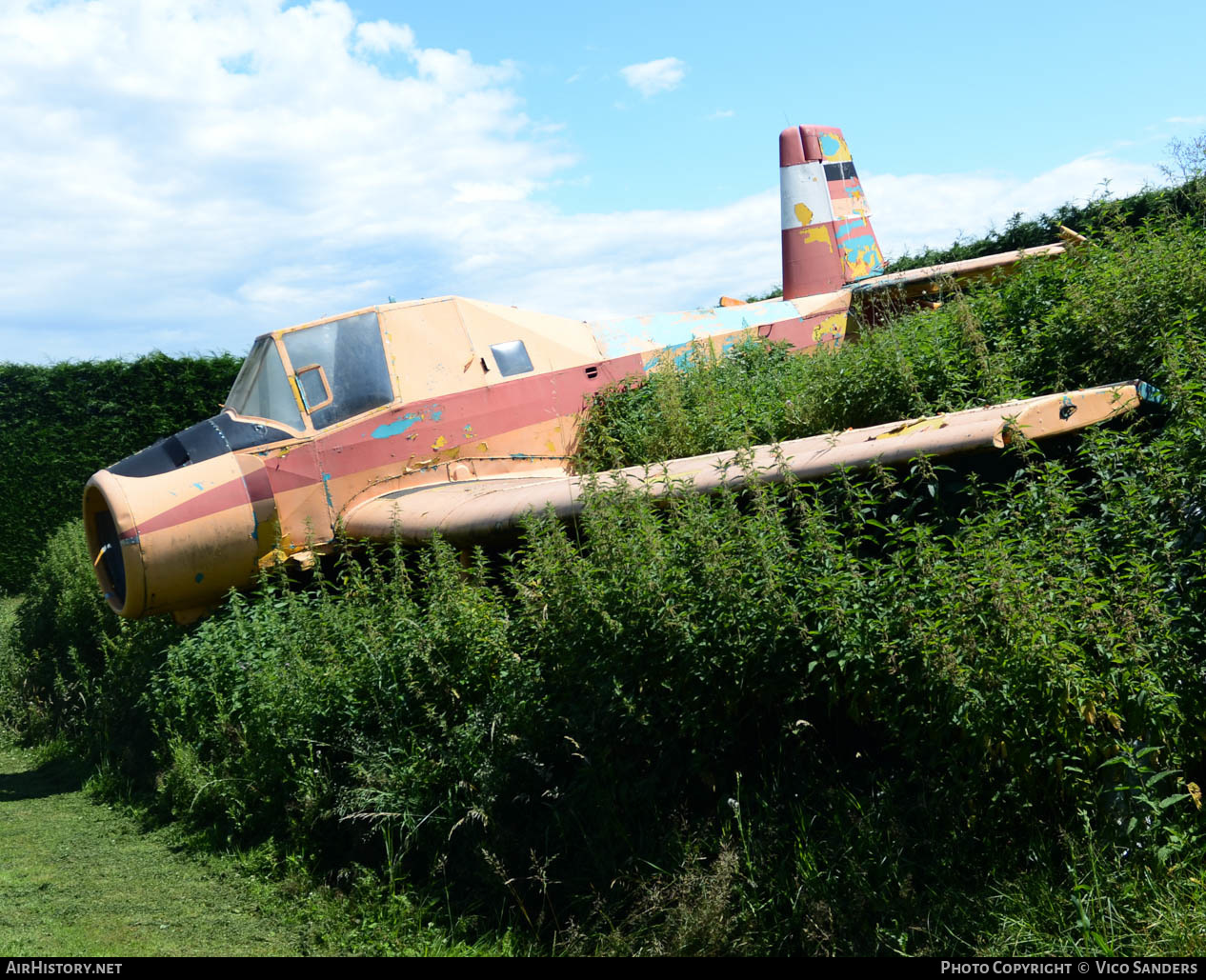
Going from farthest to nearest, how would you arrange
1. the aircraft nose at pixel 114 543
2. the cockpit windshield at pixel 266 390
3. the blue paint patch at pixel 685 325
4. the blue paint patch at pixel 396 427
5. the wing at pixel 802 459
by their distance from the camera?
the blue paint patch at pixel 685 325 → the blue paint patch at pixel 396 427 → the cockpit windshield at pixel 266 390 → the aircraft nose at pixel 114 543 → the wing at pixel 802 459

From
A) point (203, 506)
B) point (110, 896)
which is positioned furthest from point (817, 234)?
point (110, 896)

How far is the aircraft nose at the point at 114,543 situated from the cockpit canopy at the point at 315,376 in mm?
1278

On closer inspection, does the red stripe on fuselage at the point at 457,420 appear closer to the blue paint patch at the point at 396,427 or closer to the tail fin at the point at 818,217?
the blue paint patch at the point at 396,427

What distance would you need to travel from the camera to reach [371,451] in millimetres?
8070

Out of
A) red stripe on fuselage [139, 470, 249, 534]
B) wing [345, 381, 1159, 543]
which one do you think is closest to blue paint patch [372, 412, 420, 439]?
wing [345, 381, 1159, 543]

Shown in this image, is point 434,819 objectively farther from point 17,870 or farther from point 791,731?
point 17,870

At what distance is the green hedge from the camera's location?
1753 cm

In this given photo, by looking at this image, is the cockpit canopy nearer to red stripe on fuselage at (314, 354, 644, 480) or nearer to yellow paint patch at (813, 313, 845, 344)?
red stripe on fuselage at (314, 354, 644, 480)

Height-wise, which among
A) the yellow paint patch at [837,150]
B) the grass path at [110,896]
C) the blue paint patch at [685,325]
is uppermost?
the yellow paint patch at [837,150]

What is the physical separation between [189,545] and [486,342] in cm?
323

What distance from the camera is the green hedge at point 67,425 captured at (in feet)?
57.5

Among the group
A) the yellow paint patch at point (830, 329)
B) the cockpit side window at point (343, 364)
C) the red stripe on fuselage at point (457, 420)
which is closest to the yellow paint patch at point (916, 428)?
the red stripe on fuselage at point (457, 420)

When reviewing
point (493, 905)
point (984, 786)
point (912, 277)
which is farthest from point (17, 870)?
point (912, 277)

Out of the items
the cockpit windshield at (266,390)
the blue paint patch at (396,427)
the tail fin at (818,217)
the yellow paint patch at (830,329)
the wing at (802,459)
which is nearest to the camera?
the wing at (802,459)
